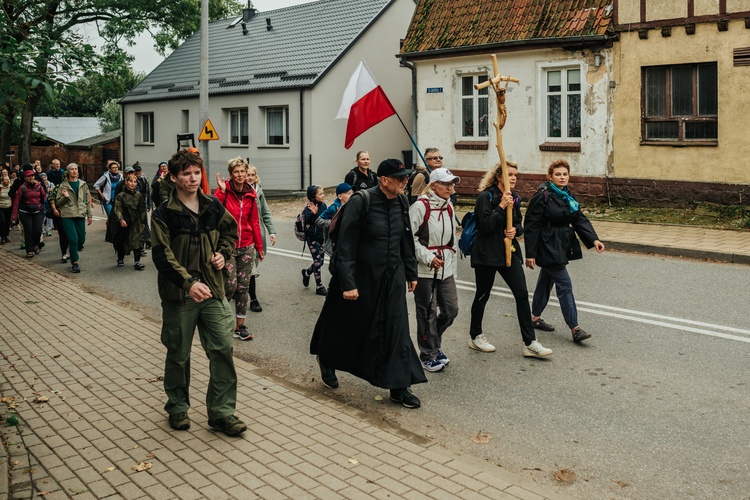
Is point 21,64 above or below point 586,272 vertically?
above

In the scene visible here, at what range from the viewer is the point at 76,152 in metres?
50.7

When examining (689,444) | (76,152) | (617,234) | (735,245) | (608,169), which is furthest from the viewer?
(76,152)

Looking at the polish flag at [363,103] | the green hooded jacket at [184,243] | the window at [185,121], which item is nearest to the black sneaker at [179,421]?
the green hooded jacket at [184,243]

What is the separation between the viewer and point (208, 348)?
584 centimetres

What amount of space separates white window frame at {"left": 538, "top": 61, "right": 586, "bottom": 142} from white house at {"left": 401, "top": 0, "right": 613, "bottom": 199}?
0.02 meters

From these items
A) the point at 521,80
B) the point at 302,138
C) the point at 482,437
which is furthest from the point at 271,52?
the point at 482,437

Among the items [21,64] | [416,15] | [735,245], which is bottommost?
[735,245]

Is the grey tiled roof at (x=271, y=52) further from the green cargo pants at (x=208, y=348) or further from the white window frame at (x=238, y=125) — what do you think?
the green cargo pants at (x=208, y=348)

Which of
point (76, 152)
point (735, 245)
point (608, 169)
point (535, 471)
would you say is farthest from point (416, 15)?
point (76, 152)

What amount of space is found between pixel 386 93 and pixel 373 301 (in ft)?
83.8

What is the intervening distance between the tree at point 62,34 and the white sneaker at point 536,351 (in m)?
4.64

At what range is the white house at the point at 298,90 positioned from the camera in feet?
96.5

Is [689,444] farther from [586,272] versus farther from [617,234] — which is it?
[617,234]

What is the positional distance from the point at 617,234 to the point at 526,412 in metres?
10.3
